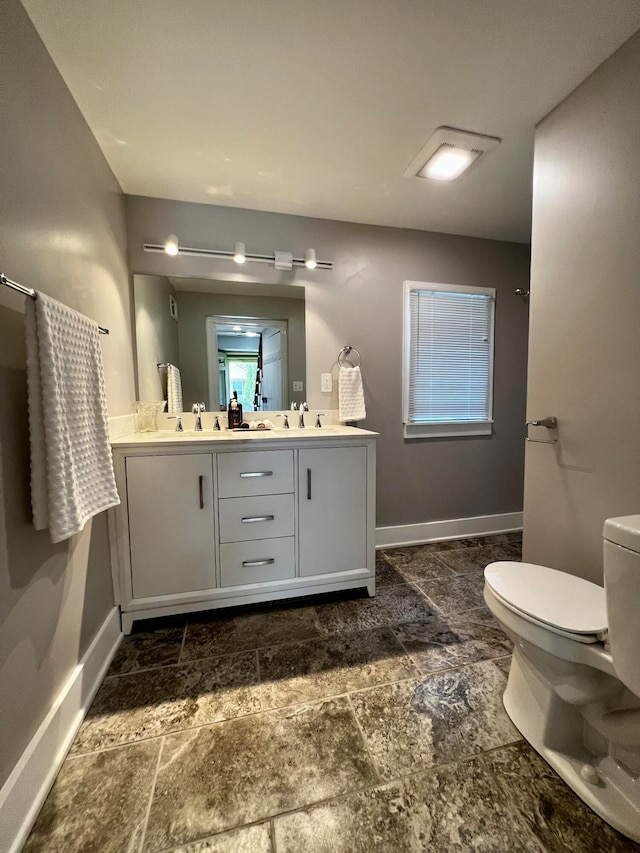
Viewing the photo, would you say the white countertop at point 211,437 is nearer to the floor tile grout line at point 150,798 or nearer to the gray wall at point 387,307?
the gray wall at point 387,307

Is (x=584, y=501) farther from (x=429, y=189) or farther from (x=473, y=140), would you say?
(x=429, y=189)

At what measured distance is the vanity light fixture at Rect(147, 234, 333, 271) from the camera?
1.93 meters

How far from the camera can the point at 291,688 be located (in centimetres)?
123

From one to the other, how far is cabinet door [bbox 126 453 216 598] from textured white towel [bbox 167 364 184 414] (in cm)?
61

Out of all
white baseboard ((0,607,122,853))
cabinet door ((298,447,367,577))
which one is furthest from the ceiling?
white baseboard ((0,607,122,853))

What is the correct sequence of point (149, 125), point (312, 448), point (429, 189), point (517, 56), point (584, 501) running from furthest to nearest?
point (429, 189), point (312, 448), point (149, 125), point (584, 501), point (517, 56)

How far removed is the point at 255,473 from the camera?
5.37ft

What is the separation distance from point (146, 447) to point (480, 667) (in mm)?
1706

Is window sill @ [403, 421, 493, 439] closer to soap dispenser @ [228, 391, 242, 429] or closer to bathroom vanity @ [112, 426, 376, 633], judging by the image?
bathroom vanity @ [112, 426, 376, 633]

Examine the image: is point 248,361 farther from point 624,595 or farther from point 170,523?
point 624,595

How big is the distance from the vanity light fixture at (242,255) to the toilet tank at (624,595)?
2.00 m

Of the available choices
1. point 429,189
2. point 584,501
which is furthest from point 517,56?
point 584,501

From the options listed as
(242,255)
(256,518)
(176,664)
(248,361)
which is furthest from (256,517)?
(242,255)

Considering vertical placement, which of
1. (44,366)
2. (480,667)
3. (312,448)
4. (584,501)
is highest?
(44,366)
